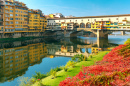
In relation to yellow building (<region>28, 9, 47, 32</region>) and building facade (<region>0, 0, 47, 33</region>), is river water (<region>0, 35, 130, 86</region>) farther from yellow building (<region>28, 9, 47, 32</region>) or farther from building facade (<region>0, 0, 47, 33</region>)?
yellow building (<region>28, 9, 47, 32</region>)

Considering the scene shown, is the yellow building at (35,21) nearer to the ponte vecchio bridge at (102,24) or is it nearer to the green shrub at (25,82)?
the ponte vecchio bridge at (102,24)

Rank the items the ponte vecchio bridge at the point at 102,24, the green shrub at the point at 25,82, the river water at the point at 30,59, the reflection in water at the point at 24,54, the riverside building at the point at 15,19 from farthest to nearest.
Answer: the ponte vecchio bridge at the point at 102,24 < the riverside building at the point at 15,19 < the reflection in water at the point at 24,54 < the river water at the point at 30,59 < the green shrub at the point at 25,82

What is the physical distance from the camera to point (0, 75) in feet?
42.1

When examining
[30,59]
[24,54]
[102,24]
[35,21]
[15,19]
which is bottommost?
[30,59]

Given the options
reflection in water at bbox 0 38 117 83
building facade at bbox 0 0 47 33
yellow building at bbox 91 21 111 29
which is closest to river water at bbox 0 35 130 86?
reflection in water at bbox 0 38 117 83

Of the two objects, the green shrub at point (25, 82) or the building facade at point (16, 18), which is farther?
the building facade at point (16, 18)

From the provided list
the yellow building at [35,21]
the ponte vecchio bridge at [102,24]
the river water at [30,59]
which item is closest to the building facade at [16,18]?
the yellow building at [35,21]

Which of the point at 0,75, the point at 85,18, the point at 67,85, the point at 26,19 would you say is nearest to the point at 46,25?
the point at 26,19

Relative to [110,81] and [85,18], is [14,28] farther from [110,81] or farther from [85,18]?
[110,81]

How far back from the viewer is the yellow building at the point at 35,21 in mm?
55156

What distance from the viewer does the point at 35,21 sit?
2238 inches

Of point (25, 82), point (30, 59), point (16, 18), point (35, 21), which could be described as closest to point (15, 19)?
point (16, 18)

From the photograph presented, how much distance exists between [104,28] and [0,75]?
153 feet

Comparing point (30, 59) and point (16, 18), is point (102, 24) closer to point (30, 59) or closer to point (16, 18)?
point (16, 18)
